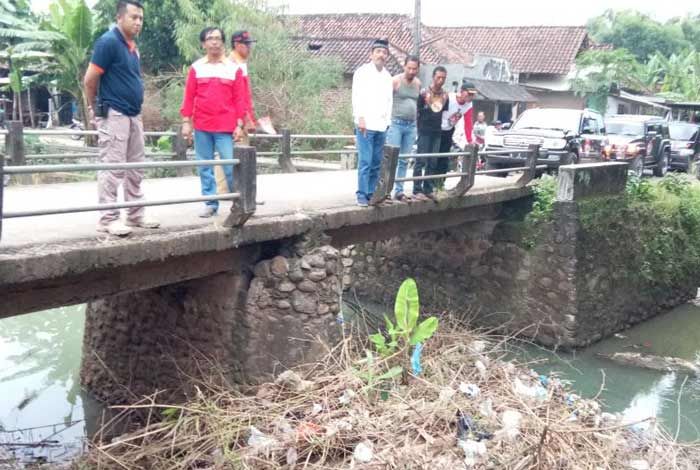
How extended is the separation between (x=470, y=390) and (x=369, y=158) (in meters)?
2.72

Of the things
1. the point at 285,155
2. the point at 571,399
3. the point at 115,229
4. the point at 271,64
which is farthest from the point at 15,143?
the point at 271,64

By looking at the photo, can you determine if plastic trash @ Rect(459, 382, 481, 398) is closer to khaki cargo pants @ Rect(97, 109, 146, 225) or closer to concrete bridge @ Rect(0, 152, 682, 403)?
concrete bridge @ Rect(0, 152, 682, 403)

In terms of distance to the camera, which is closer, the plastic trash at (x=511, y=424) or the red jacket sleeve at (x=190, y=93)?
the plastic trash at (x=511, y=424)

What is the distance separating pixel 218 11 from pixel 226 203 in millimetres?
14582

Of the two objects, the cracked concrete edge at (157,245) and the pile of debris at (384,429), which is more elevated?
the cracked concrete edge at (157,245)

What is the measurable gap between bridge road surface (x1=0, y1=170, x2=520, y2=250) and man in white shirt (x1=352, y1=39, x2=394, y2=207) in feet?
2.52

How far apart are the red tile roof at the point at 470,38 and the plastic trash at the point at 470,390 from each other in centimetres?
2077

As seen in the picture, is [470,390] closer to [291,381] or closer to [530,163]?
[291,381]

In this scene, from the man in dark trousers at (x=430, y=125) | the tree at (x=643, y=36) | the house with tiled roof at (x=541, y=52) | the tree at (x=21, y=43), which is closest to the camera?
the man in dark trousers at (x=430, y=125)

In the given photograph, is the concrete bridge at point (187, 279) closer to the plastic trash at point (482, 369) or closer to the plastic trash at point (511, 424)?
the plastic trash at point (482, 369)

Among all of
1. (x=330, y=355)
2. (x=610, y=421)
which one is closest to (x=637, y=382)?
(x=610, y=421)

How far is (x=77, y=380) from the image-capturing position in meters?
9.04

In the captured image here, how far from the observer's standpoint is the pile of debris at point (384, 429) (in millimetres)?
5395

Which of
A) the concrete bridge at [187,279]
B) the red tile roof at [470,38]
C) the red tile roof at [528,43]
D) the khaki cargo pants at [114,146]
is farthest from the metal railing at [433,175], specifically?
the red tile roof at [528,43]
